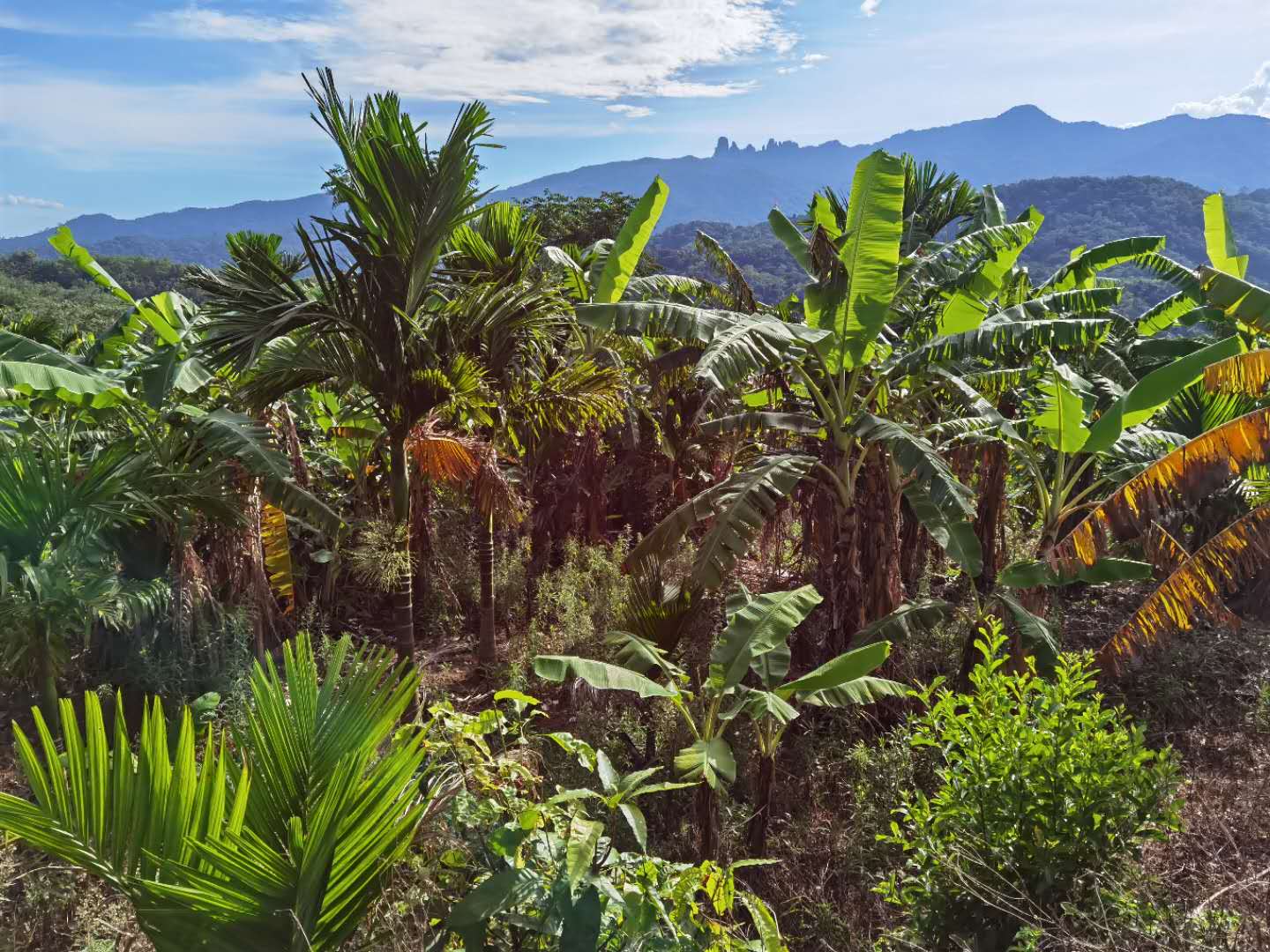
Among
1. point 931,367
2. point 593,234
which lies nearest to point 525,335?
point 931,367

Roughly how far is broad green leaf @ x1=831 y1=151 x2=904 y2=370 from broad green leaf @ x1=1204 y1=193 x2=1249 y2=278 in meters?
5.03

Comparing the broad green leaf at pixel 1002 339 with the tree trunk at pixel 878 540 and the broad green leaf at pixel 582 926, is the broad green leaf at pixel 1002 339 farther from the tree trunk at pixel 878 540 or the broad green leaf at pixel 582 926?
the broad green leaf at pixel 582 926

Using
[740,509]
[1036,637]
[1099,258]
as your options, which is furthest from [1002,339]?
[1099,258]

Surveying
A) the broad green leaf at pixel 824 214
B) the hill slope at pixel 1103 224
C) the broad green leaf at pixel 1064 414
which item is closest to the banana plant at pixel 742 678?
the broad green leaf at pixel 1064 414

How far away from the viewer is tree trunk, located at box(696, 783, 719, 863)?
14.6 feet

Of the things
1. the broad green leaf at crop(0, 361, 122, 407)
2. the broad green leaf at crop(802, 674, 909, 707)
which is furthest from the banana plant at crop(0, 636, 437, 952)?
the broad green leaf at crop(0, 361, 122, 407)

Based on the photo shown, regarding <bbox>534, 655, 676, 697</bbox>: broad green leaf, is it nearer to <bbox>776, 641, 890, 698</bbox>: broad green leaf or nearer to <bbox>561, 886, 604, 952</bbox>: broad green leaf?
<bbox>776, 641, 890, 698</bbox>: broad green leaf

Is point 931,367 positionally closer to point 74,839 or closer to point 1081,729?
point 1081,729

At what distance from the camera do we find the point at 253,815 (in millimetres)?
1933

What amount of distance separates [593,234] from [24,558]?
25.4m

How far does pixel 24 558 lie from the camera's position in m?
4.25

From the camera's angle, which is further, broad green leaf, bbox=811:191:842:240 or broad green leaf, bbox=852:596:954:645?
broad green leaf, bbox=811:191:842:240

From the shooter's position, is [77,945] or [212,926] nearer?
[212,926]

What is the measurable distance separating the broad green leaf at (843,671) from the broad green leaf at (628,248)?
4.12 metres
